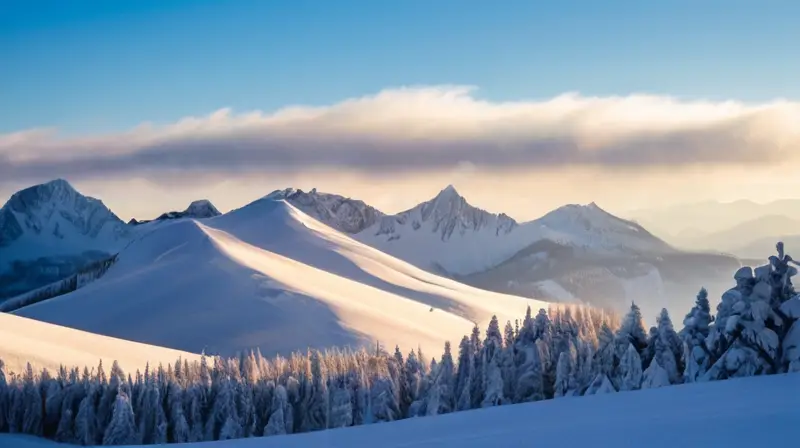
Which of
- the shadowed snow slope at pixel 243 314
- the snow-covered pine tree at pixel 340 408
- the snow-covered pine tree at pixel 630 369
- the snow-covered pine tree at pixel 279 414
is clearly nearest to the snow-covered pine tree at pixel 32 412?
the snow-covered pine tree at pixel 279 414

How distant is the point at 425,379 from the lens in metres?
73.4

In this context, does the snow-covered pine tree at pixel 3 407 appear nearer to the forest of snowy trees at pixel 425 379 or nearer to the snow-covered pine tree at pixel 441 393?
the forest of snowy trees at pixel 425 379

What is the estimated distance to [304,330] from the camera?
510ft

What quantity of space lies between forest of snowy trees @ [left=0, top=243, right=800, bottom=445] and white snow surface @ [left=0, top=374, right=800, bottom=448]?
4.93 metres

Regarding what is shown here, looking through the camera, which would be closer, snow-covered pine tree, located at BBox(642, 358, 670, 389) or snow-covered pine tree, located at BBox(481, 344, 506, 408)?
snow-covered pine tree, located at BBox(642, 358, 670, 389)

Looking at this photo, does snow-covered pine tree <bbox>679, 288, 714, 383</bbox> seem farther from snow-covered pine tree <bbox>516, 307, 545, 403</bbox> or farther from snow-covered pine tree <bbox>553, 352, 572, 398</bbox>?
snow-covered pine tree <bbox>516, 307, 545, 403</bbox>

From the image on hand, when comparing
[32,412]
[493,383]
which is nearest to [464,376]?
[493,383]

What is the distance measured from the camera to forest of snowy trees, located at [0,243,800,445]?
99.5 feet

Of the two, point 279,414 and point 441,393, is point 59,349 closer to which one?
point 279,414

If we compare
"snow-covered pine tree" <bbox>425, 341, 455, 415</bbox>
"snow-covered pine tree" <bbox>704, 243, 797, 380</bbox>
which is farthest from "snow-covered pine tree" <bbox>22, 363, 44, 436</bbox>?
"snow-covered pine tree" <bbox>704, 243, 797, 380</bbox>

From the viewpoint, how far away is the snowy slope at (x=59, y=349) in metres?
81.5

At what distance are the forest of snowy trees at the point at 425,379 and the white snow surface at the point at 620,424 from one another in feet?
16.2

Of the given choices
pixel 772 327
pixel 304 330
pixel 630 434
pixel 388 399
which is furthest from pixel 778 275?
pixel 304 330

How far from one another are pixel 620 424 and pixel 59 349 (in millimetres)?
84318
